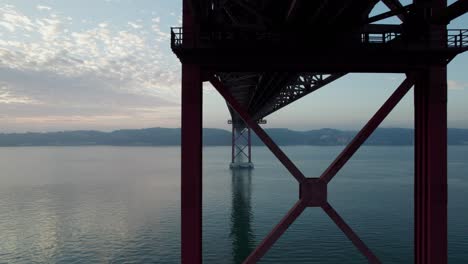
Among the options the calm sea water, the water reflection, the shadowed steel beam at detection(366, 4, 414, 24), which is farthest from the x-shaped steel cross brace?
the water reflection

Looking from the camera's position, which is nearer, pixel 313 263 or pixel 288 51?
pixel 288 51

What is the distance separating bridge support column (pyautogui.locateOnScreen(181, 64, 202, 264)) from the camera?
26.0 feet

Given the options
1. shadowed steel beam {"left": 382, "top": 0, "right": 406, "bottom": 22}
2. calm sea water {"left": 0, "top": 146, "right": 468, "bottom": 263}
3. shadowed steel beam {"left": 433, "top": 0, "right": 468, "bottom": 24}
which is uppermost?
shadowed steel beam {"left": 382, "top": 0, "right": 406, "bottom": 22}

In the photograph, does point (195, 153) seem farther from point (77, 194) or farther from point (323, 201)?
point (77, 194)

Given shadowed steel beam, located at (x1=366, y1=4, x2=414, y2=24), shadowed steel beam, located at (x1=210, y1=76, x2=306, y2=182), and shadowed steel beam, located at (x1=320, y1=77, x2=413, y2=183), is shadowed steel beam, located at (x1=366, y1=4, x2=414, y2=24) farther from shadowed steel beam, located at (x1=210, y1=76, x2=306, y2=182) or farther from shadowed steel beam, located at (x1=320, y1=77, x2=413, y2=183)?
shadowed steel beam, located at (x1=210, y1=76, x2=306, y2=182)

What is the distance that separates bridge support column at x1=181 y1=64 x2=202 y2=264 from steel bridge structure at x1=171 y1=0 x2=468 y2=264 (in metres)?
0.03

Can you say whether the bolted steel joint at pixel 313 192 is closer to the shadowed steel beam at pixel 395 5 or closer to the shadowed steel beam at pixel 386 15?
the shadowed steel beam at pixel 386 15

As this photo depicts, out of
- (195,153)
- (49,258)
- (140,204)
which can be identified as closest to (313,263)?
(195,153)

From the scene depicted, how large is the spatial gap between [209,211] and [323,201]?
32238 millimetres

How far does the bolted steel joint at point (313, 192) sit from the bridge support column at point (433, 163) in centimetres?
260

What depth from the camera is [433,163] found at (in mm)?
8023

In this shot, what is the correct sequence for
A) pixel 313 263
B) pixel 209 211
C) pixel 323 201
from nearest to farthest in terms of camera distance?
pixel 323 201, pixel 313 263, pixel 209 211

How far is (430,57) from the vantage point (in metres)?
8.20

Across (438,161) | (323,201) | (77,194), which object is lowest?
(77,194)
